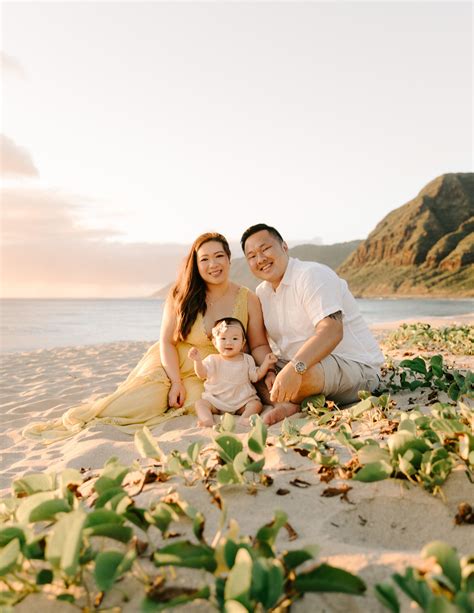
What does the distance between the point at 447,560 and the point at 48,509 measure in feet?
3.81

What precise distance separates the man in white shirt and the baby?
0.19 meters

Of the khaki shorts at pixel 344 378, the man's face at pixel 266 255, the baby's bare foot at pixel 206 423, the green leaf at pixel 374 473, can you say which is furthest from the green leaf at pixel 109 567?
the man's face at pixel 266 255

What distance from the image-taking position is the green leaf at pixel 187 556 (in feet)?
4.21

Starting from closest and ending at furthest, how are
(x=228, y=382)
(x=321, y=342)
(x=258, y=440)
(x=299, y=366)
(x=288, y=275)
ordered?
(x=258, y=440), (x=299, y=366), (x=321, y=342), (x=288, y=275), (x=228, y=382)

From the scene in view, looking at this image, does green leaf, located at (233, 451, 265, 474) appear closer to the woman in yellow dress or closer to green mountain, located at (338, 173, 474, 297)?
the woman in yellow dress

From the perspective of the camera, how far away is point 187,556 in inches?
51.6

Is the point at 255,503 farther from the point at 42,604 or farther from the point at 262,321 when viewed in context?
the point at 262,321

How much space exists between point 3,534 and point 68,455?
189 cm

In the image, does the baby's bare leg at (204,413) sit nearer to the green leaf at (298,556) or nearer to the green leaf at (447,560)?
the green leaf at (298,556)

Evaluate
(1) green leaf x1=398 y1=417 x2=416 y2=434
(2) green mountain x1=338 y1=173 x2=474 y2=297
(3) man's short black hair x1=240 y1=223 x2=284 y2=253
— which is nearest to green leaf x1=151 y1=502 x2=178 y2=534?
(1) green leaf x1=398 y1=417 x2=416 y2=434

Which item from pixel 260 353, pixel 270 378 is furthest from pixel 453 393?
pixel 260 353

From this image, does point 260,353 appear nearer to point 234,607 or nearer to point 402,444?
point 402,444

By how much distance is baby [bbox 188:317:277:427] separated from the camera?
3.91 meters

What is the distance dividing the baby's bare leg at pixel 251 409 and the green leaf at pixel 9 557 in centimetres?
235
